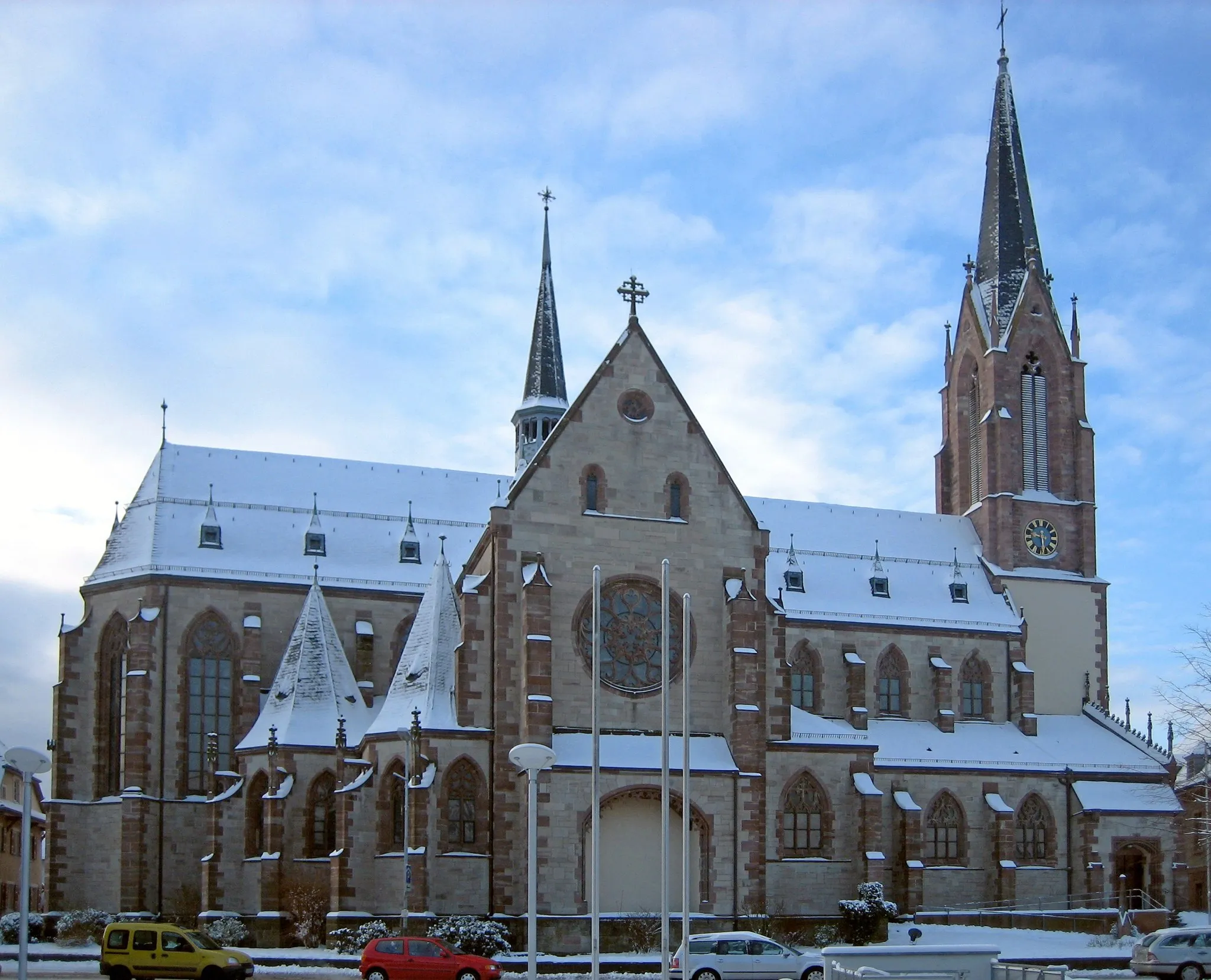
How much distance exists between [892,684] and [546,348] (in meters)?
26.4

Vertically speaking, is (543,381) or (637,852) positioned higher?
(543,381)

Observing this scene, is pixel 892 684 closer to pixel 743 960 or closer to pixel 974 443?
pixel 974 443

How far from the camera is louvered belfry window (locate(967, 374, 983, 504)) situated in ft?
249

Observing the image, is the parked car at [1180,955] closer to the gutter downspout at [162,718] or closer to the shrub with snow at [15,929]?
the gutter downspout at [162,718]

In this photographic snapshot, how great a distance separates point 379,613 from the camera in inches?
2491

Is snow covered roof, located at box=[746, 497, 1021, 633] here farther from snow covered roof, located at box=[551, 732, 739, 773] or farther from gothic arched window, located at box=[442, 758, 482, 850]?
gothic arched window, located at box=[442, 758, 482, 850]

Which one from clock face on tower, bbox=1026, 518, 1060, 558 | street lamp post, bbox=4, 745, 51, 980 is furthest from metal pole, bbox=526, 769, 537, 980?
clock face on tower, bbox=1026, 518, 1060, 558

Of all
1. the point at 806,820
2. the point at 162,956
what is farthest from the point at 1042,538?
the point at 162,956

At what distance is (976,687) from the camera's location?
7056 centimetres

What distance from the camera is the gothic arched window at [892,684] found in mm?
69000

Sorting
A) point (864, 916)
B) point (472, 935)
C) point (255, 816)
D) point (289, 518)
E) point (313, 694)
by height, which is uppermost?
point (289, 518)

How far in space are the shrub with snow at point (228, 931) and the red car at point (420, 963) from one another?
491 inches

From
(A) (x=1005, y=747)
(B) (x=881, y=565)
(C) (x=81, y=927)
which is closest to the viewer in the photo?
(C) (x=81, y=927)

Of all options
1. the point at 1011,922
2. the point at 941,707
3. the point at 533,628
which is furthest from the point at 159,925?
the point at 941,707
